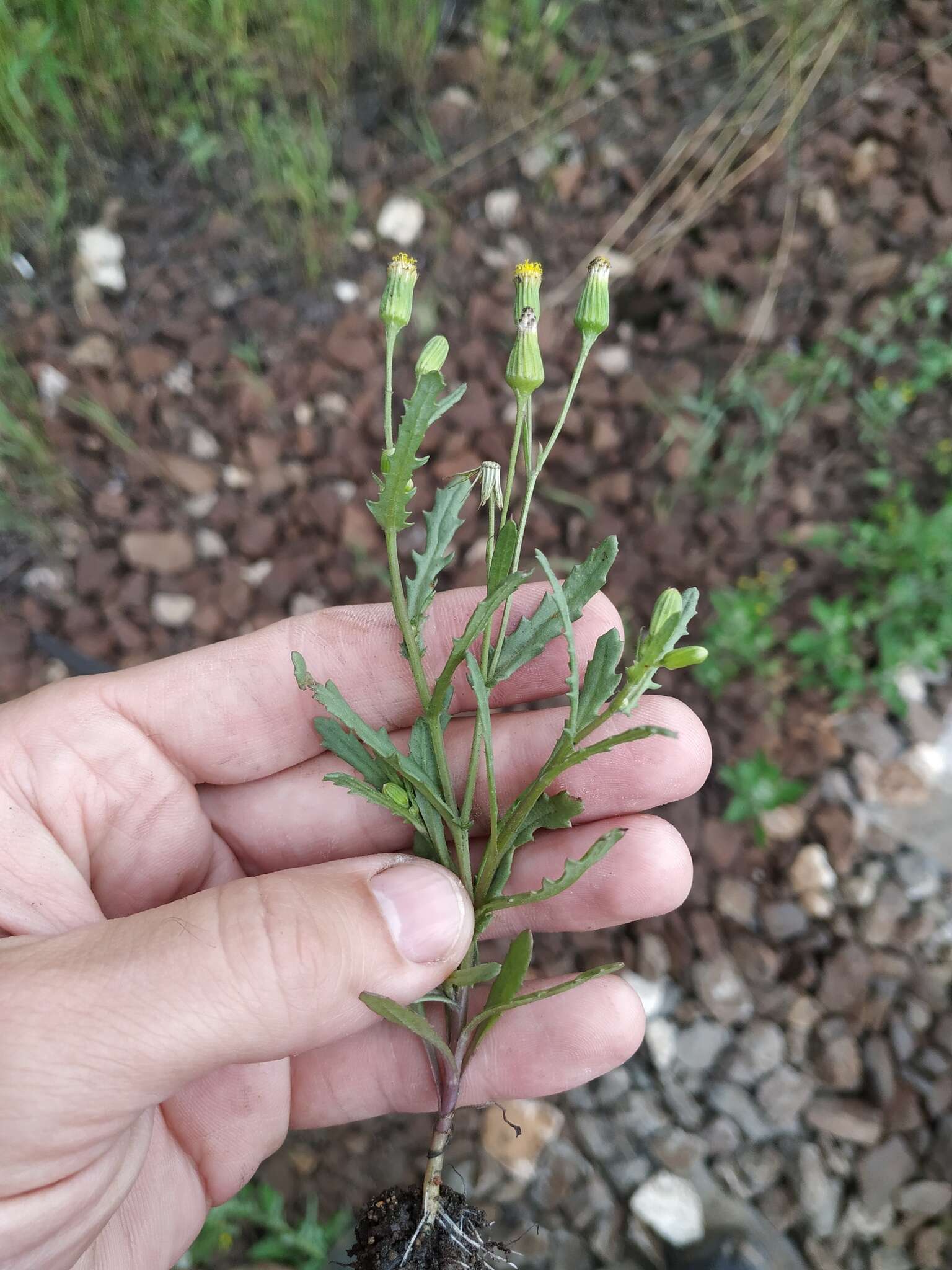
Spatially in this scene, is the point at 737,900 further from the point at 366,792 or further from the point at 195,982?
the point at 195,982

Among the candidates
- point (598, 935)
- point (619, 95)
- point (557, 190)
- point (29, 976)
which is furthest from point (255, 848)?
point (619, 95)

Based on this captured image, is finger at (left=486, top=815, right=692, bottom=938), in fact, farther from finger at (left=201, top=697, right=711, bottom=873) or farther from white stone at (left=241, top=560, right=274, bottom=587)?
white stone at (left=241, top=560, right=274, bottom=587)

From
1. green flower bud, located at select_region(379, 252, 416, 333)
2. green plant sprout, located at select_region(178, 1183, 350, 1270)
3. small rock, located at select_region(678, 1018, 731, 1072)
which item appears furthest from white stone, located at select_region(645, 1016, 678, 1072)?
green flower bud, located at select_region(379, 252, 416, 333)

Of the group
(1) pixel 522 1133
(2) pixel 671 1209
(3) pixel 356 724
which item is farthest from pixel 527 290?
(2) pixel 671 1209

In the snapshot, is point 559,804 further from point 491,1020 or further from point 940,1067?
point 940,1067

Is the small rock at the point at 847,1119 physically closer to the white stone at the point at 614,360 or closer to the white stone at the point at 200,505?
the white stone at the point at 614,360

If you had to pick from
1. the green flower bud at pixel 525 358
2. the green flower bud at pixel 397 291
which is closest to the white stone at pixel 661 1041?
the green flower bud at pixel 525 358
